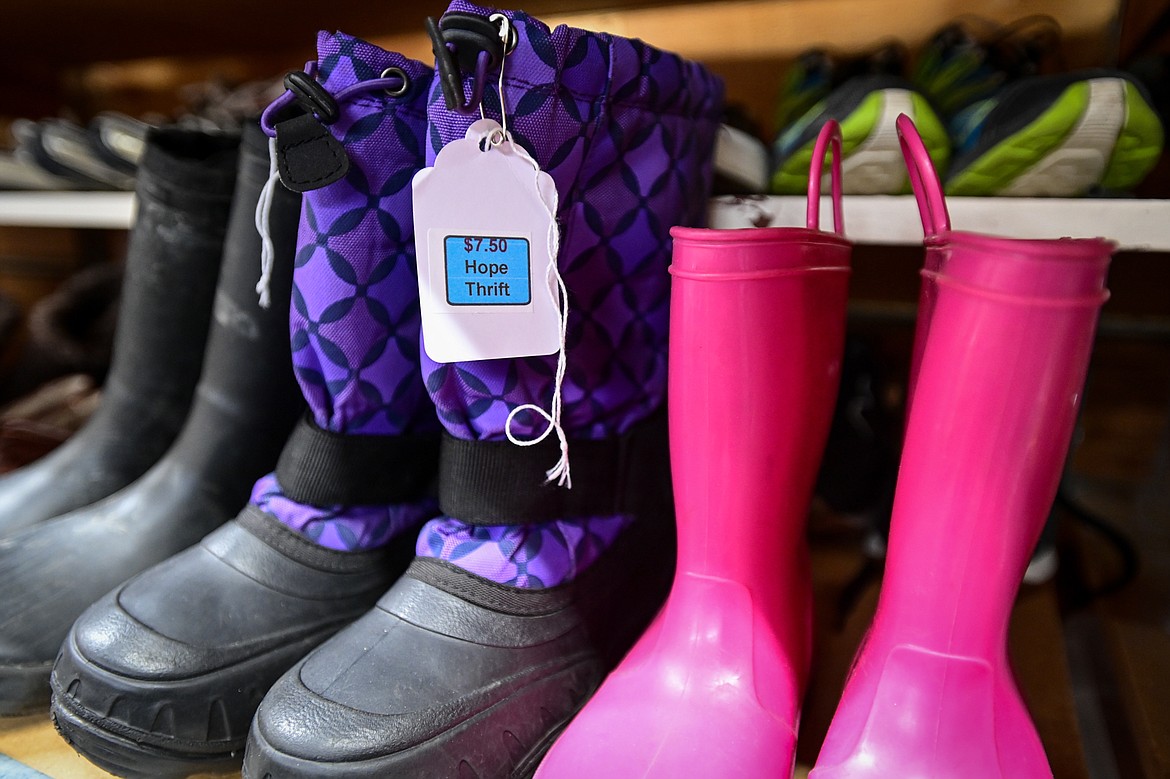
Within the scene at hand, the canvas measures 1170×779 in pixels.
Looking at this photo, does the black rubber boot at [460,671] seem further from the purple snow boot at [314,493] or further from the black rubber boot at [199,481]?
the black rubber boot at [199,481]

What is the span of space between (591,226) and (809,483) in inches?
8.9

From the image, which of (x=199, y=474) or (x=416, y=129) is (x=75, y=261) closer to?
(x=199, y=474)

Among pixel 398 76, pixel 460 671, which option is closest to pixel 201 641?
pixel 460 671

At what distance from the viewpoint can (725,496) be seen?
1.46 ft

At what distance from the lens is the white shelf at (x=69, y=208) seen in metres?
0.82

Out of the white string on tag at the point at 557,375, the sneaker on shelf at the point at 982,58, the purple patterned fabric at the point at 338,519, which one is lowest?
the purple patterned fabric at the point at 338,519

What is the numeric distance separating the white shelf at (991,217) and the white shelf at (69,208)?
66cm

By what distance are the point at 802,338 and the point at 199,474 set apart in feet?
→ 1.69

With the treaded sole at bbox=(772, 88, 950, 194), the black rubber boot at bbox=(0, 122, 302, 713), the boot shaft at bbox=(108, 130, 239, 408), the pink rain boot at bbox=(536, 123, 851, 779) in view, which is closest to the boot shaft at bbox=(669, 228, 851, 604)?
the pink rain boot at bbox=(536, 123, 851, 779)

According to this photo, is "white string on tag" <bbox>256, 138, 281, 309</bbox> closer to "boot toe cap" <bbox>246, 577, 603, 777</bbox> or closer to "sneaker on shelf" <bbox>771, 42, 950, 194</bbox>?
"boot toe cap" <bbox>246, 577, 603, 777</bbox>

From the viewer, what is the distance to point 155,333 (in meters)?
0.72

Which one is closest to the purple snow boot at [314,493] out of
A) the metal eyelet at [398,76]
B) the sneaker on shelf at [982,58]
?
the metal eyelet at [398,76]

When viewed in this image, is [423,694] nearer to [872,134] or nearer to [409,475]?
[409,475]

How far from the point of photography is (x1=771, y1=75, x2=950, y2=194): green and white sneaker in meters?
0.54
